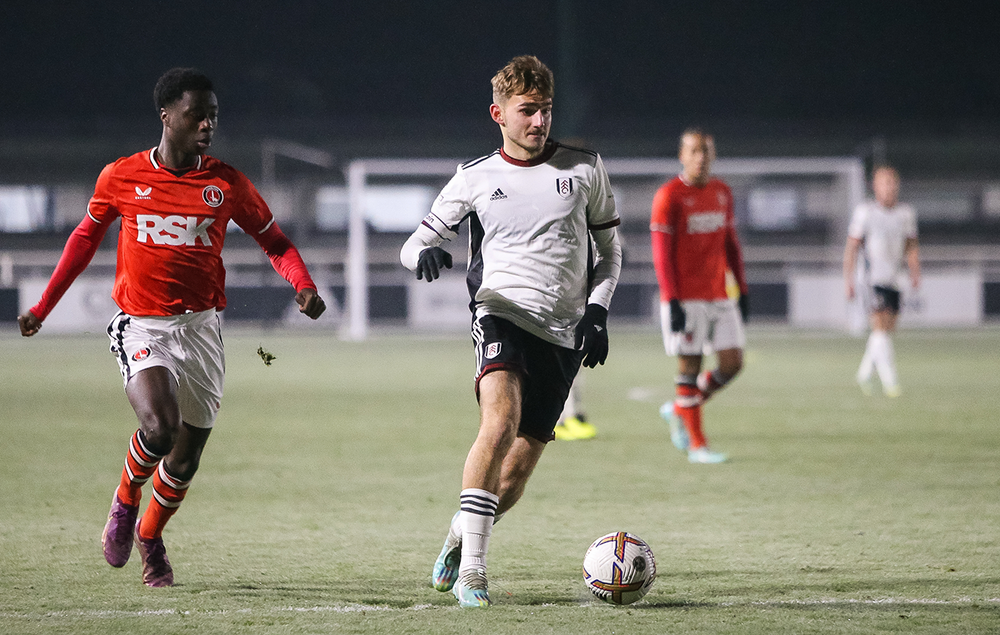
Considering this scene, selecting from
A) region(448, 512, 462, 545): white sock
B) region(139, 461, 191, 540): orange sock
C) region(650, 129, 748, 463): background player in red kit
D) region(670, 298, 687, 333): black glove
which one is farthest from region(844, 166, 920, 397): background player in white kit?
region(139, 461, 191, 540): orange sock

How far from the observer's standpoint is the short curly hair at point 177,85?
447 cm

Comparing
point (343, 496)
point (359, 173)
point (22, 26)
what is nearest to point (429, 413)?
point (343, 496)

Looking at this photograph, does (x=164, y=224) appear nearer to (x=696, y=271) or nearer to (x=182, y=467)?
(x=182, y=467)

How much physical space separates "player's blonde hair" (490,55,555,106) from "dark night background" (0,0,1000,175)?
32.3 metres

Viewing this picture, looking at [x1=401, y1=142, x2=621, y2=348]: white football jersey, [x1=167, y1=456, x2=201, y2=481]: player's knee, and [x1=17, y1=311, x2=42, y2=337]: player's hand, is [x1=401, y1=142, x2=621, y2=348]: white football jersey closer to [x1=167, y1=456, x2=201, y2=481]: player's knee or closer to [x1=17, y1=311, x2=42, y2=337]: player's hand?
[x1=167, y1=456, x2=201, y2=481]: player's knee

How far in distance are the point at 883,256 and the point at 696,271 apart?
17.5 ft

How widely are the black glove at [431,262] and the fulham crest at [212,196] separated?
2.81 ft

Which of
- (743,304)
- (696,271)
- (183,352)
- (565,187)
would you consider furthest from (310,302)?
(743,304)

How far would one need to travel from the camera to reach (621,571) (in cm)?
416

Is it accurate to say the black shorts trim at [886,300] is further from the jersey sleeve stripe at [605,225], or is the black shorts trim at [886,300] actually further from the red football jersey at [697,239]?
the jersey sleeve stripe at [605,225]

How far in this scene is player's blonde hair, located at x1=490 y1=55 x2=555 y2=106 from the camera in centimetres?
429

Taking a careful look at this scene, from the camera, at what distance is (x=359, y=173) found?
22922 millimetres

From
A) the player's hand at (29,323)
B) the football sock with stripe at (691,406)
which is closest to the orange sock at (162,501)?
the player's hand at (29,323)

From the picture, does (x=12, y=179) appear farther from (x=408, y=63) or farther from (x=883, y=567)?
(x=883, y=567)
